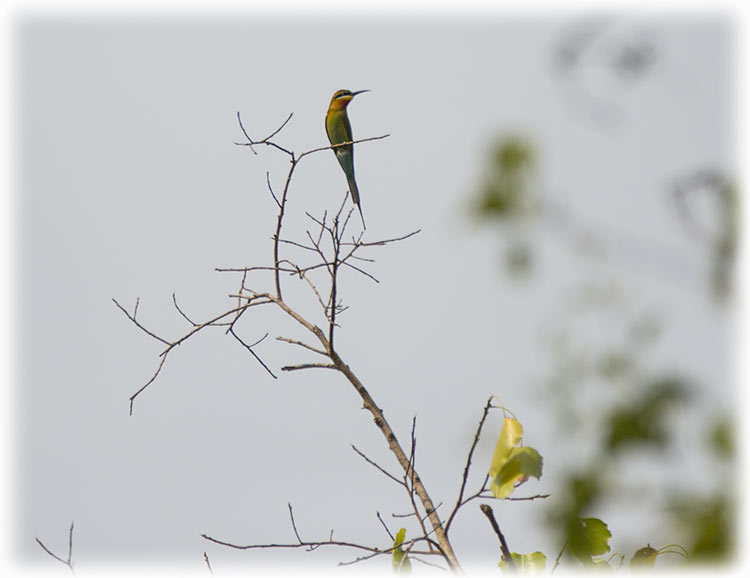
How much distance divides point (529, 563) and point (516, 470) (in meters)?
0.38

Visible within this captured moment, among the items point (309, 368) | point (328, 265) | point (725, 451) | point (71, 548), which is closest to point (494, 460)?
point (309, 368)

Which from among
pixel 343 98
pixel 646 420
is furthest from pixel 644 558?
pixel 343 98

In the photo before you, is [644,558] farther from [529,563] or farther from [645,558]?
[529,563]

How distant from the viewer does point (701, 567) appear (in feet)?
3.14

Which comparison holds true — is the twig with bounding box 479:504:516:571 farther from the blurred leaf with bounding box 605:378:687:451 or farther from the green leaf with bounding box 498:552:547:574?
the blurred leaf with bounding box 605:378:687:451

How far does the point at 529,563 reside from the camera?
7.30 ft

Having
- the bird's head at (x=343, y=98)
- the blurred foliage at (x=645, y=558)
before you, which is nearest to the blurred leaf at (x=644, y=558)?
the blurred foliage at (x=645, y=558)

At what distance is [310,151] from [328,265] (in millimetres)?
407

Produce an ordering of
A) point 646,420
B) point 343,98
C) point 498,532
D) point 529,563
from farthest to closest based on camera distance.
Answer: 1. point 343,98
2. point 529,563
3. point 498,532
4. point 646,420

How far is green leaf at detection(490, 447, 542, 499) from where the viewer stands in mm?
1985

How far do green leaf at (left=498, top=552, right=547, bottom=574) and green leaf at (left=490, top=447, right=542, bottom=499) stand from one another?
30 centimetres

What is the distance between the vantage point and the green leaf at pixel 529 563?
2211 mm

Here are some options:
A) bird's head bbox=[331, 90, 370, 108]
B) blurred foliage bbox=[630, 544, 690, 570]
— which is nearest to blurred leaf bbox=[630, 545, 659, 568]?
blurred foliage bbox=[630, 544, 690, 570]

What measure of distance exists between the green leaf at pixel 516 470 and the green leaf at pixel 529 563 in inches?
11.7
